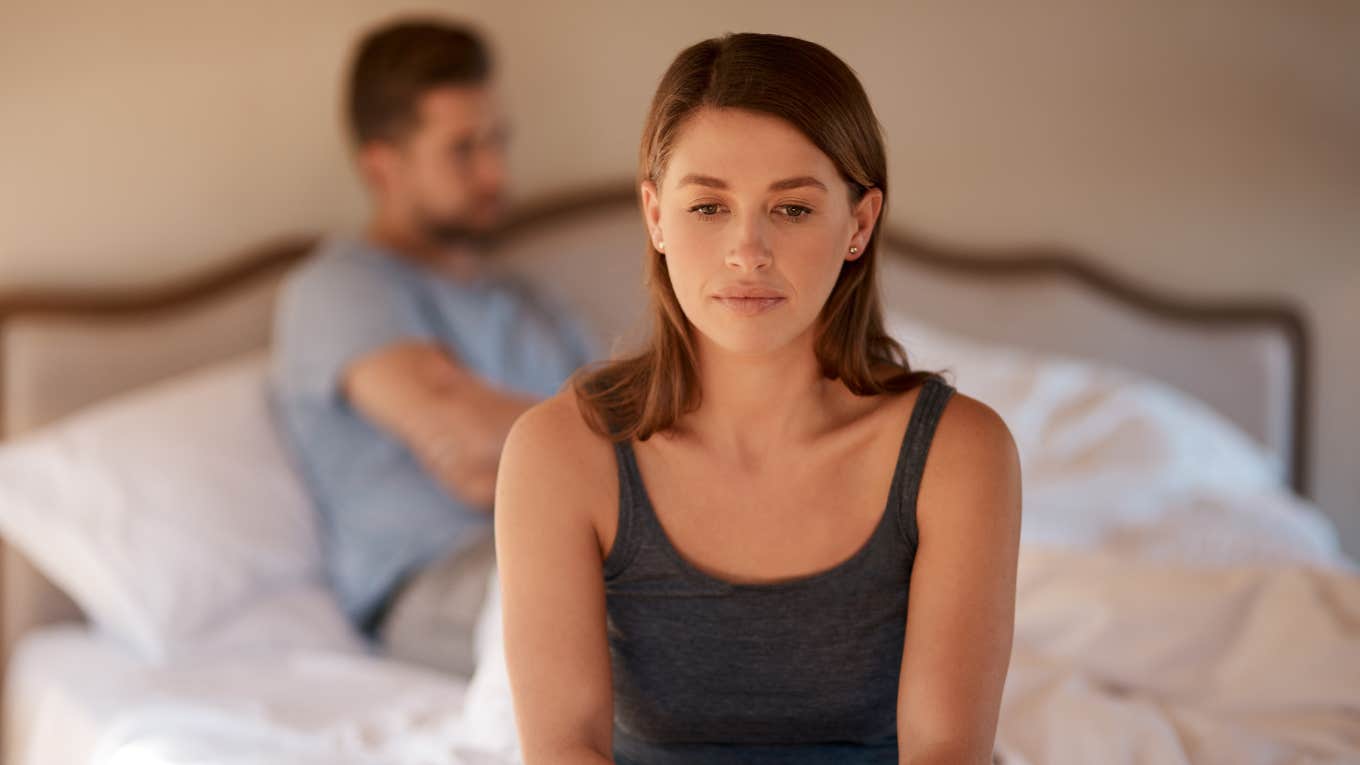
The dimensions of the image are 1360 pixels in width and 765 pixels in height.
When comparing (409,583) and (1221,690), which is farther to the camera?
(409,583)

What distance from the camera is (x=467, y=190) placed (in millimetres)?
2281

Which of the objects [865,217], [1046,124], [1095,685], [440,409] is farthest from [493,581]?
[1046,124]

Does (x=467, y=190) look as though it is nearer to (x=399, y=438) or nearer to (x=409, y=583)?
(x=399, y=438)

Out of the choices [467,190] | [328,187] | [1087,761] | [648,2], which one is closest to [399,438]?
[467,190]

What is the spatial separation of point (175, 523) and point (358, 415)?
0.30 meters

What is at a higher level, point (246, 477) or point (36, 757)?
point (246, 477)

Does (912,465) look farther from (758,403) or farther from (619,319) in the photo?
(619,319)

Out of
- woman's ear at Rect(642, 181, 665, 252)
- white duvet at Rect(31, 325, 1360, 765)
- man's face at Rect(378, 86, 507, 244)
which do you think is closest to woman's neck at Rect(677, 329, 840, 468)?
woman's ear at Rect(642, 181, 665, 252)

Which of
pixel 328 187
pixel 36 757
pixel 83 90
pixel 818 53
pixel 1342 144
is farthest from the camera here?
pixel 1342 144

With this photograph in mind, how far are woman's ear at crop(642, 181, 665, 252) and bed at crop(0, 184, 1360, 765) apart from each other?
0.52ft

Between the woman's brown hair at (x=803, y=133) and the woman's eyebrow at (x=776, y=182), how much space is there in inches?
1.0

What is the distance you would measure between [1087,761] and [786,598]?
339 millimetres

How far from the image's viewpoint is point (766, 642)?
1.21m

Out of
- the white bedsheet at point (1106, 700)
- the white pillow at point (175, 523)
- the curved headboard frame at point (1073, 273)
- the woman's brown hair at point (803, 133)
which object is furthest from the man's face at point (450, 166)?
the woman's brown hair at point (803, 133)
